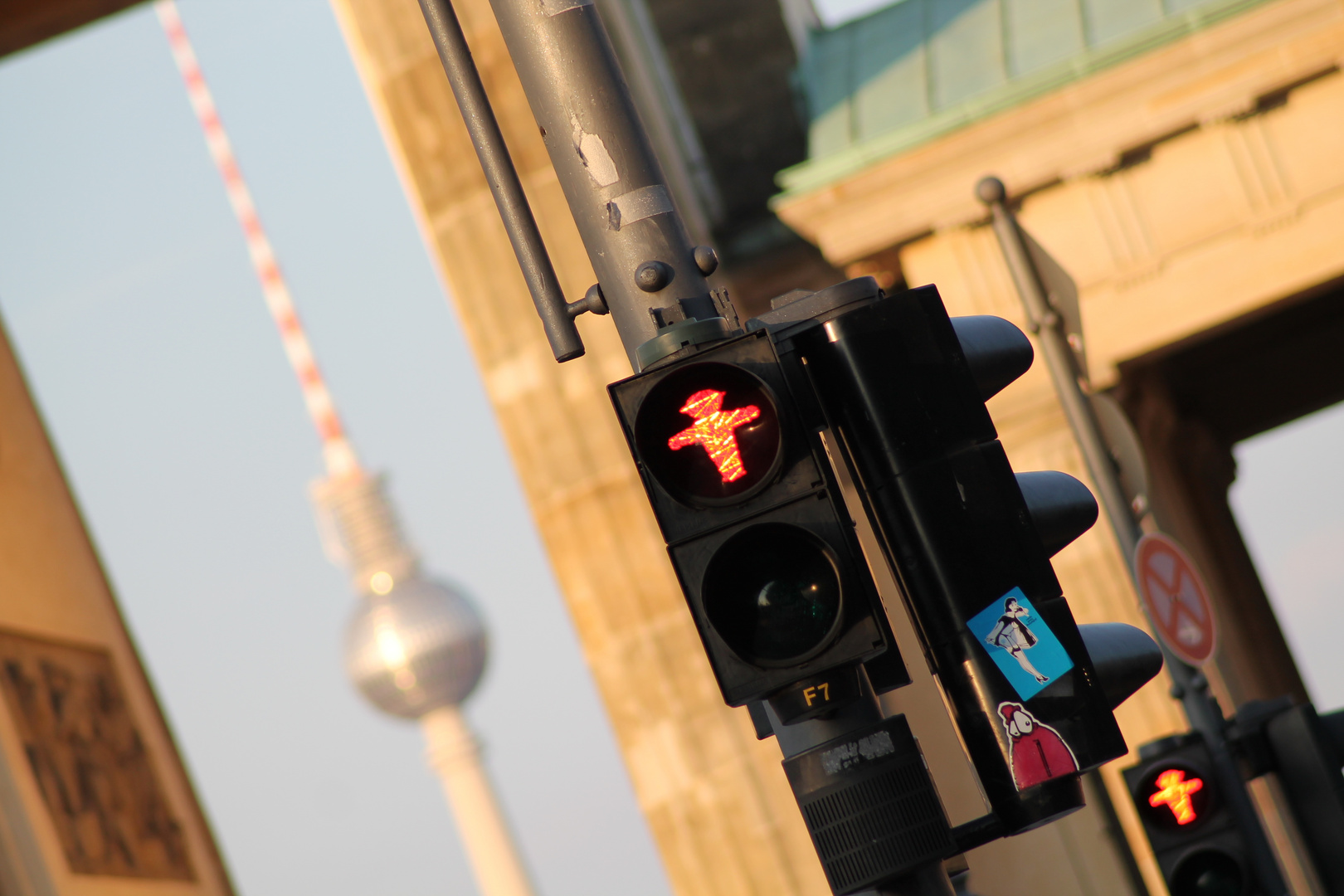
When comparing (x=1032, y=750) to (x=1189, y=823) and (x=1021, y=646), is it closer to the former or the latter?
(x=1021, y=646)

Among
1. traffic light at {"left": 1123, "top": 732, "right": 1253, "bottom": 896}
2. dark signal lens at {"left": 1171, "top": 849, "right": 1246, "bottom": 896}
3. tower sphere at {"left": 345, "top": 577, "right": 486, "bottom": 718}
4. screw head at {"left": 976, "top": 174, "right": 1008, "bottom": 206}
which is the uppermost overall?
tower sphere at {"left": 345, "top": 577, "right": 486, "bottom": 718}

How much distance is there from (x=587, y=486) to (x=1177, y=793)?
23.0 feet

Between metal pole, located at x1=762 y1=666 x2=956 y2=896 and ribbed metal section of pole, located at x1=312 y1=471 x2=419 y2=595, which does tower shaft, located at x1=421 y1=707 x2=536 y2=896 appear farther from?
metal pole, located at x1=762 y1=666 x2=956 y2=896

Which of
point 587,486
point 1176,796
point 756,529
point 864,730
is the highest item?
point 587,486

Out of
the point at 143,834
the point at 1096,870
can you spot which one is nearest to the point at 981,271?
the point at 1096,870

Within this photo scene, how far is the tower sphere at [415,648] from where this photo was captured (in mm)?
92500

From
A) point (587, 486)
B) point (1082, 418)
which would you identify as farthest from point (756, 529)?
point (587, 486)

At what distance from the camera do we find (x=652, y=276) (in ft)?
10.2

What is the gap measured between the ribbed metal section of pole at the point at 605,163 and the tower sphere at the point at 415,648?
91123 millimetres

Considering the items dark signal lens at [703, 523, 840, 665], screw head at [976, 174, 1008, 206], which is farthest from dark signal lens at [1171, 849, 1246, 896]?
dark signal lens at [703, 523, 840, 665]

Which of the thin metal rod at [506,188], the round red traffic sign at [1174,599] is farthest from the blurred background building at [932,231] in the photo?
the thin metal rod at [506,188]

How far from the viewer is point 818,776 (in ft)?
9.08

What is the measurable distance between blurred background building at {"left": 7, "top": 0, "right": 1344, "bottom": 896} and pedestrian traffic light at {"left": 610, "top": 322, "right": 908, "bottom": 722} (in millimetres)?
7992

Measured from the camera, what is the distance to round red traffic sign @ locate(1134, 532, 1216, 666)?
6180 millimetres
